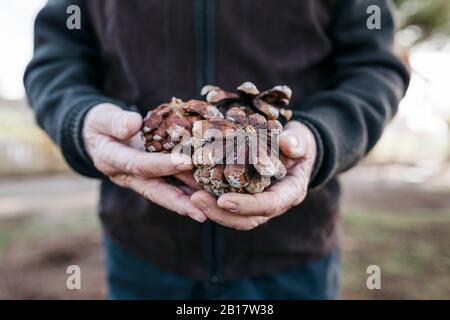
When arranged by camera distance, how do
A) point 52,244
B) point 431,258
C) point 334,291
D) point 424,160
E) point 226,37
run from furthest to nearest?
point 424,160 < point 52,244 < point 431,258 < point 334,291 < point 226,37

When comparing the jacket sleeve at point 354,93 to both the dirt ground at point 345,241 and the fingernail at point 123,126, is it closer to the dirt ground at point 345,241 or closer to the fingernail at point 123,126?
the fingernail at point 123,126

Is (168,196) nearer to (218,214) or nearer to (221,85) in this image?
(218,214)

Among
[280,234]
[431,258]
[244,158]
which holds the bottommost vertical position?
[431,258]

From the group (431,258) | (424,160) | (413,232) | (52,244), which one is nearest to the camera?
(431,258)

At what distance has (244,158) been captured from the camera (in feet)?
2.18

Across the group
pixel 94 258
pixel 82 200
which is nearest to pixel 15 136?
pixel 82 200

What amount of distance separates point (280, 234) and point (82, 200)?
134 inches

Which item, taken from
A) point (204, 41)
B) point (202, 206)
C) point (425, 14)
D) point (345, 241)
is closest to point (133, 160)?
point (202, 206)

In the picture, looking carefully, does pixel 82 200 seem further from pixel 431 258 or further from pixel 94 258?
pixel 431 258

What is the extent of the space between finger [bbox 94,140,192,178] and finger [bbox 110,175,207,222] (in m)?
0.03

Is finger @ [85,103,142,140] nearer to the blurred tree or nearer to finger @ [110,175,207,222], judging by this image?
finger @ [110,175,207,222]

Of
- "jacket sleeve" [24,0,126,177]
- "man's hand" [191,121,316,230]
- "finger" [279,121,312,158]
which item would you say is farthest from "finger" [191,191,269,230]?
"jacket sleeve" [24,0,126,177]

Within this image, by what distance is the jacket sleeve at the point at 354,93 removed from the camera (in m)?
0.89

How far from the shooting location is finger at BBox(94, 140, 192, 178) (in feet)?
2.31
